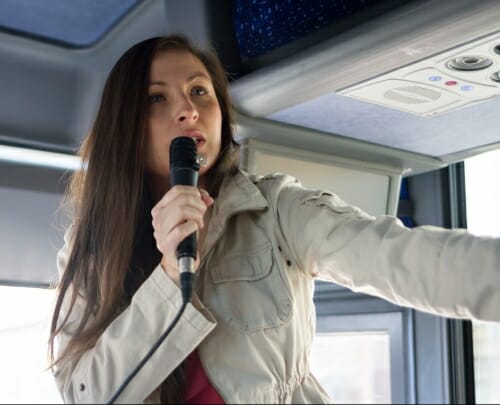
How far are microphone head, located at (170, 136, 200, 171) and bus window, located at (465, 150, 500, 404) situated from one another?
1719 mm

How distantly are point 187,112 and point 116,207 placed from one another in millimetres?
231

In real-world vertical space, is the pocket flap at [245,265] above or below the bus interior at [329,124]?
below

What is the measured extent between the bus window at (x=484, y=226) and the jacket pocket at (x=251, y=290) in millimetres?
1583

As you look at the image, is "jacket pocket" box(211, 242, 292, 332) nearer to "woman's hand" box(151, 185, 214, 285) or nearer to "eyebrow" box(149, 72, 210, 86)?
"woman's hand" box(151, 185, 214, 285)

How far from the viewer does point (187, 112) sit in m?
1.35

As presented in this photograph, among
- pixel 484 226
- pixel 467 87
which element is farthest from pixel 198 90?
pixel 484 226

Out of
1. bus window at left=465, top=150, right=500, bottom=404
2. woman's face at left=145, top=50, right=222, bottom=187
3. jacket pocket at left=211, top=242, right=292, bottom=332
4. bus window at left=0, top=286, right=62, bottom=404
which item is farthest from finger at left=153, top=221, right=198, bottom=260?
bus window at left=465, top=150, right=500, bottom=404

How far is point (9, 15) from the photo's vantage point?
1.95m

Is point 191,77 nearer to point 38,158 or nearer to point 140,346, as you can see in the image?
point 140,346

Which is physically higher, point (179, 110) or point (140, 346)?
point (179, 110)

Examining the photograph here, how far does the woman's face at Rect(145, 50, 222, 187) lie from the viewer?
136 cm

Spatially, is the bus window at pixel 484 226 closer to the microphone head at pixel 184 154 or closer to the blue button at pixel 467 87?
the blue button at pixel 467 87

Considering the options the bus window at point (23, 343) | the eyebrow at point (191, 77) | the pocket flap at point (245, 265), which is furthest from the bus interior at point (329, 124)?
the pocket flap at point (245, 265)

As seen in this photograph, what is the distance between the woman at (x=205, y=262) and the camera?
1.10m
